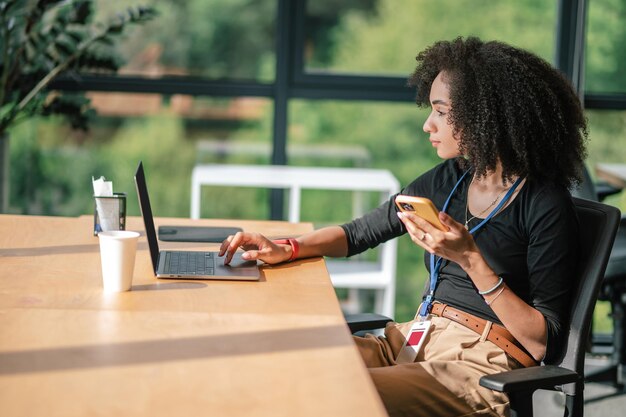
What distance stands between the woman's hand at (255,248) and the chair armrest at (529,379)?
65 centimetres

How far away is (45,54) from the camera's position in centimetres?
350

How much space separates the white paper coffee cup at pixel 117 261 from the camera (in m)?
1.66

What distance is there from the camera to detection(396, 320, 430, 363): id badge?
71.4 inches

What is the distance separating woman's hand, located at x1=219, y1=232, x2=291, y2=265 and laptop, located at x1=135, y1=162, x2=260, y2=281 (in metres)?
0.02

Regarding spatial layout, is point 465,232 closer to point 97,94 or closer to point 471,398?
point 471,398

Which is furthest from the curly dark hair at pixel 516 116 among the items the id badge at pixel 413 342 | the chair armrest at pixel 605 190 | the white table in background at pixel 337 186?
the chair armrest at pixel 605 190

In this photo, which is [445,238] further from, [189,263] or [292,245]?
[189,263]

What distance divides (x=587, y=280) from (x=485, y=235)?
233 millimetres

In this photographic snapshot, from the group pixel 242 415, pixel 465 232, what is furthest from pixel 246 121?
pixel 242 415

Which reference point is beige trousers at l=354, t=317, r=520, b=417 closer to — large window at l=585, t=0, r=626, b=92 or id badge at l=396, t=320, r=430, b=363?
id badge at l=396, t=320, r=430, b=363

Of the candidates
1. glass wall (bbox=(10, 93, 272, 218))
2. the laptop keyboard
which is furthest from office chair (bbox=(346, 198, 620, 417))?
glass wall (bbox=(10, 93, 272, 218))

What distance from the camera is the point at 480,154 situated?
1901mm

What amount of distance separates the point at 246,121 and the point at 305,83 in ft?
1.03

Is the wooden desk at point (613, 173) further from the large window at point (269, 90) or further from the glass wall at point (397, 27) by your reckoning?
the glass wall at point (397, 27)
